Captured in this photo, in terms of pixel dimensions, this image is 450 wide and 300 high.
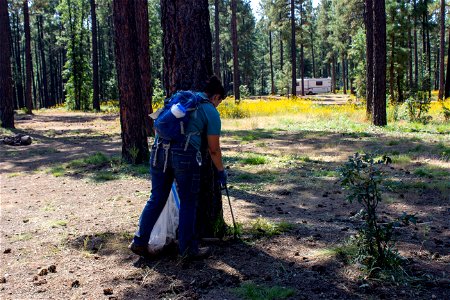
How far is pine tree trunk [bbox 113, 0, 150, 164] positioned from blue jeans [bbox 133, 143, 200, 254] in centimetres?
561

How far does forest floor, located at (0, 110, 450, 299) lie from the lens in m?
3.81

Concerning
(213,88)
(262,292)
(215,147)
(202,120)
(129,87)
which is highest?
(129,87)

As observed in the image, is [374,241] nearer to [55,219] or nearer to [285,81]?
[55,219]

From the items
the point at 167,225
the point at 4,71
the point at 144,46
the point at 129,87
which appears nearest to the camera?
the point at 167,225

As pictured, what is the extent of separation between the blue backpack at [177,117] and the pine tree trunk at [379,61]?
39.1 ft

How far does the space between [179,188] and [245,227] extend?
58.0 inches

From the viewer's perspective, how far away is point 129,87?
9711mm

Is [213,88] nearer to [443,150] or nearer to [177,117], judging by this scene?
[177,117]

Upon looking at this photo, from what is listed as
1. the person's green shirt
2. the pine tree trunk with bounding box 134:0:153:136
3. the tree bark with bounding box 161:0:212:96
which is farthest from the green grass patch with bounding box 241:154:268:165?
the person's green shirt

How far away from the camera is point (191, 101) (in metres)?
4.00

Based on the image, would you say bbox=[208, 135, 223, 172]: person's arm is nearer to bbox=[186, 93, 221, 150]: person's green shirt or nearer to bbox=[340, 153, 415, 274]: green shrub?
bbox=[186, 93, 221, 150]: person's green shirt

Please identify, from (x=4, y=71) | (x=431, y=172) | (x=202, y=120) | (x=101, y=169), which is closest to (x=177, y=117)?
(x=202, y=120)

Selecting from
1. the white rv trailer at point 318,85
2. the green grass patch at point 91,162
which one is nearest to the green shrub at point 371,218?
the green grass patch at point 91,162

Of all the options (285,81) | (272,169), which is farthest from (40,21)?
(272,169)
